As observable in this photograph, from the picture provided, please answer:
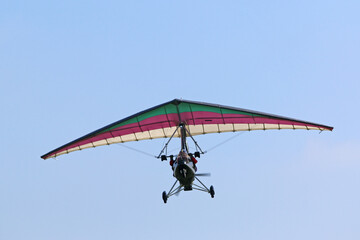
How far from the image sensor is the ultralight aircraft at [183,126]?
26.8 meters

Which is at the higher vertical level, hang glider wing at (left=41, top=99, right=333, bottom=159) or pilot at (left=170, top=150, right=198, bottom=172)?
hang glider wing at (left=41, top=99, right=333, bottom=159)

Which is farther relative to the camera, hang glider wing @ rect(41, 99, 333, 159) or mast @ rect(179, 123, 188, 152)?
mast @ rect(179, 123, 188, 152)

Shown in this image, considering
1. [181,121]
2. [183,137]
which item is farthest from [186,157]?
[181,121]

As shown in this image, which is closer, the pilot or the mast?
the pilot

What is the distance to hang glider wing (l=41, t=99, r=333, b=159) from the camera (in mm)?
27089

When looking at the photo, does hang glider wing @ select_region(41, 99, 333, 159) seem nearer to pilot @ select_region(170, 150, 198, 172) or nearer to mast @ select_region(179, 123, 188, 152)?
mast @ select_region(179, 123, 188, 152)

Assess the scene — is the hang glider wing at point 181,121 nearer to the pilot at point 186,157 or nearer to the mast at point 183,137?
the mast at point 183,137

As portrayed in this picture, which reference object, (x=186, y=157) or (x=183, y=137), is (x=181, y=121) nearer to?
(x=183, y=137)

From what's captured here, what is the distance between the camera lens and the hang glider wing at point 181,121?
88.9ft

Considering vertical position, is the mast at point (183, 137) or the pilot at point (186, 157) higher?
the mast at point (183, 137)

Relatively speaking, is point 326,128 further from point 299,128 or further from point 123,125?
point 123,125

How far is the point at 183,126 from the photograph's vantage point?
29203 millimetres

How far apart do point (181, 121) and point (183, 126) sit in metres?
0.51

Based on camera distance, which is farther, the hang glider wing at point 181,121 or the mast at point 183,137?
the mast at point 183,137
